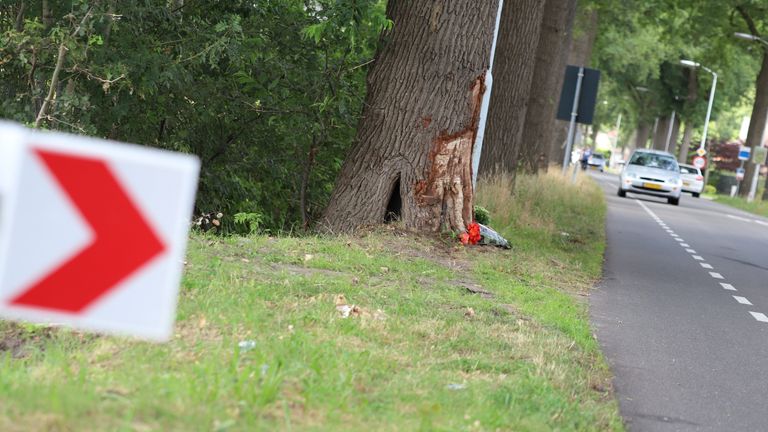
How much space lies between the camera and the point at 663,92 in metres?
76.2

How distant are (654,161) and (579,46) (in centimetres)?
473

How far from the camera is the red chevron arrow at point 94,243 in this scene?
136 inches

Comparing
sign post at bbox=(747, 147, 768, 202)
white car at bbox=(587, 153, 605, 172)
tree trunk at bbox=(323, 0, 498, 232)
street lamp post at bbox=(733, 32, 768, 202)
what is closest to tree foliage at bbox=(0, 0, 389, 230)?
tree trunk at bbox=(323, 0, 498, 232)

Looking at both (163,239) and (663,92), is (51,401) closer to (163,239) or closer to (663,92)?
(163,239)

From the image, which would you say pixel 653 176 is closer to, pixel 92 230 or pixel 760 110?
pixel 760 110

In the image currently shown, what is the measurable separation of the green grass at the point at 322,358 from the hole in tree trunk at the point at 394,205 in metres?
1.98

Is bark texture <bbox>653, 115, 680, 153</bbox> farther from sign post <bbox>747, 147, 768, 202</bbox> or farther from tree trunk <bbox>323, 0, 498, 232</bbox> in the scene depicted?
tree trunk <bbox>323, 0, 498, 232</bbox>

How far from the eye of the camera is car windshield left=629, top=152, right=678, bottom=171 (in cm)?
4316

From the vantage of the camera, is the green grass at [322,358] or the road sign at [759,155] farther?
the road sign at [759,155]

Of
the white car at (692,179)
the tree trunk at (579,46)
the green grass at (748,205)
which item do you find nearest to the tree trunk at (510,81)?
the tree trunk at (579,46)

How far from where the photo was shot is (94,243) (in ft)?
11.6

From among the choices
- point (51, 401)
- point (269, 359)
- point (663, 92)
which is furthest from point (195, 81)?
point (663, 92)

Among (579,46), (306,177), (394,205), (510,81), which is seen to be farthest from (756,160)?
(394,205)

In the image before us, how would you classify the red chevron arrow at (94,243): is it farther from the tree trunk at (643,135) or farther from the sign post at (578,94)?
the tree trunk at (643,135)
